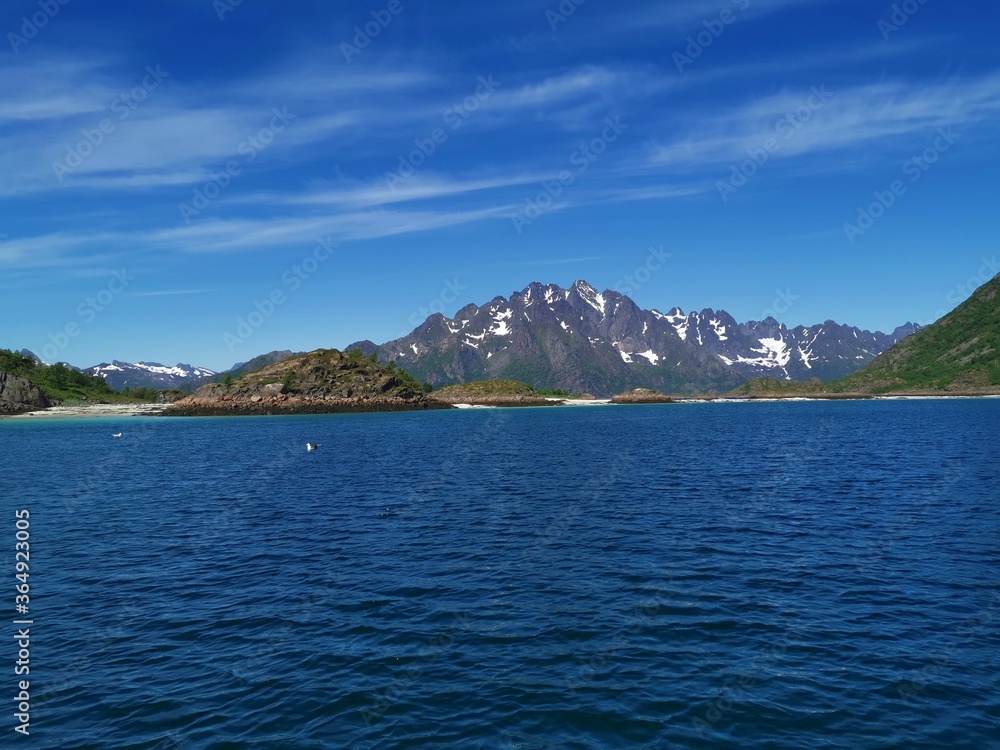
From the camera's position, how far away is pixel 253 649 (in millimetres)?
22984

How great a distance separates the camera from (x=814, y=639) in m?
22.9

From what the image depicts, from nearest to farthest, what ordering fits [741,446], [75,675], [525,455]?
[75,675], [525,455], [741,446]

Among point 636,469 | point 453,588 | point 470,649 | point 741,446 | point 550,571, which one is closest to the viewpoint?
point 470,649

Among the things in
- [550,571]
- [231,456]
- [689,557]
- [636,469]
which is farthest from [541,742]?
[231,456]

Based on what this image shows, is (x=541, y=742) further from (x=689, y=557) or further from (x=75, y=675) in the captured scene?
(x=689, y=557)

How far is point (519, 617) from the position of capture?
1016 inches

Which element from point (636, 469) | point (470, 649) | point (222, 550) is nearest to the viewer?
point (470, 649)

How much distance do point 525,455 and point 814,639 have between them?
67970 mm

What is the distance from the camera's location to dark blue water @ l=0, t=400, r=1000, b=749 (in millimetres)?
17688

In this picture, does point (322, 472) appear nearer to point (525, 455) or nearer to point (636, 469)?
point (525, 455)

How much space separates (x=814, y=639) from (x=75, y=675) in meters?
26.9

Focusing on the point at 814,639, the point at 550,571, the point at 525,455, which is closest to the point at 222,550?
the point at 550,571

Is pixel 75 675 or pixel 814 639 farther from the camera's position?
pixel 814 639

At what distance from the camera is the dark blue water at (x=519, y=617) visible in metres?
17.7
